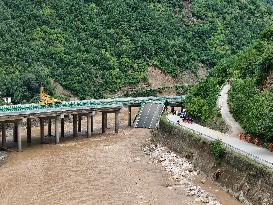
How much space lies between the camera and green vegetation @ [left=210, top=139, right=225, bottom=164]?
156ft

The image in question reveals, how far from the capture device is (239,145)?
49.9m

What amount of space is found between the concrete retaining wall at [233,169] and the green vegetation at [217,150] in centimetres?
54

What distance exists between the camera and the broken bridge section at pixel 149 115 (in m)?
78.1

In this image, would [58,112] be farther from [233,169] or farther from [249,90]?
[233,169]

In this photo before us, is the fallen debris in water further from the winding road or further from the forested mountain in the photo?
the forested mountain

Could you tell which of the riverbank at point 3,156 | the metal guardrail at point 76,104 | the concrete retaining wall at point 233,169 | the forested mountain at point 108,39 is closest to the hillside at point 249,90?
the concrete retaining wall at point 233,169

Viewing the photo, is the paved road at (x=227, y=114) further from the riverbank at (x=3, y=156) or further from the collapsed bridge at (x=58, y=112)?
the riverbank at (x=3, y=156)

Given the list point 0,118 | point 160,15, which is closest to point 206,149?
point 0,118

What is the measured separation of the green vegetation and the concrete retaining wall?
537 mm

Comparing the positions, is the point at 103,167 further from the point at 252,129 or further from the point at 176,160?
the point at 252,129

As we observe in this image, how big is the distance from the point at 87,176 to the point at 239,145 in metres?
15.0

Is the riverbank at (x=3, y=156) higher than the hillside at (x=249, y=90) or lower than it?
lower

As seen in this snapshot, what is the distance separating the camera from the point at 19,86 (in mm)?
92500

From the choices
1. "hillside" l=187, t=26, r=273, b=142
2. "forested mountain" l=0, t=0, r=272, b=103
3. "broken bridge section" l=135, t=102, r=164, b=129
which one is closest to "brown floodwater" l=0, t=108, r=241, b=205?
"broken bridge section" l=135, t=102, r=164, b=129
